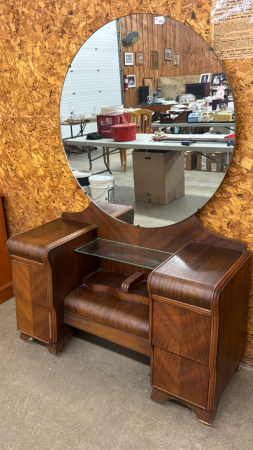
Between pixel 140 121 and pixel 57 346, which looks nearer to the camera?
pixel 140 121

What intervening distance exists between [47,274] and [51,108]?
1.01 metres

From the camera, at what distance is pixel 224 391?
1908mm

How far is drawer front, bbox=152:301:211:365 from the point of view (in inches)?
61.4

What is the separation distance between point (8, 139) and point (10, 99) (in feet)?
0.91

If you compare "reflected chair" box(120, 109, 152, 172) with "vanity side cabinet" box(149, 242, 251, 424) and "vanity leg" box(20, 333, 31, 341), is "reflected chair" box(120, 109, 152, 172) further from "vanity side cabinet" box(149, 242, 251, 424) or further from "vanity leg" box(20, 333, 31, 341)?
"vanity leg" box(20, 333, 31, 341)

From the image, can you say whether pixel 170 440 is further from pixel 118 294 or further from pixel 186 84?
pixel 186 84

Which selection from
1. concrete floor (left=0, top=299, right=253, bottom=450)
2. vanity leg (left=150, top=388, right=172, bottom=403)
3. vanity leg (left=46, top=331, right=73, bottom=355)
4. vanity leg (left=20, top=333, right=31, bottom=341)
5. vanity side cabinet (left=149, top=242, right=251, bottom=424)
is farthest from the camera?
vanity leg (left=20, top=333, right=31, bottom=341)

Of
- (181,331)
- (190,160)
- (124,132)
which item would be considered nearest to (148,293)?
(181,331)

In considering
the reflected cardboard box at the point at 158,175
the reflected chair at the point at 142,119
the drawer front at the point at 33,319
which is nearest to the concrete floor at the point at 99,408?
the drawer front at the point at 33,319

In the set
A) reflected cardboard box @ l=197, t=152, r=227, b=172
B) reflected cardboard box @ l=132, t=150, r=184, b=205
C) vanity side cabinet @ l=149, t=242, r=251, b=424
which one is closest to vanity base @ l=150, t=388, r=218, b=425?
vanity side cabinet @ l=149, t=242, r=251, b=424

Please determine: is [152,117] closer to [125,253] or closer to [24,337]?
[125,253]

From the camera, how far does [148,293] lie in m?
1.97

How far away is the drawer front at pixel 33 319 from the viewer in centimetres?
216

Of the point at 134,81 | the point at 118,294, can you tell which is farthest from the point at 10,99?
the point at 118,294
